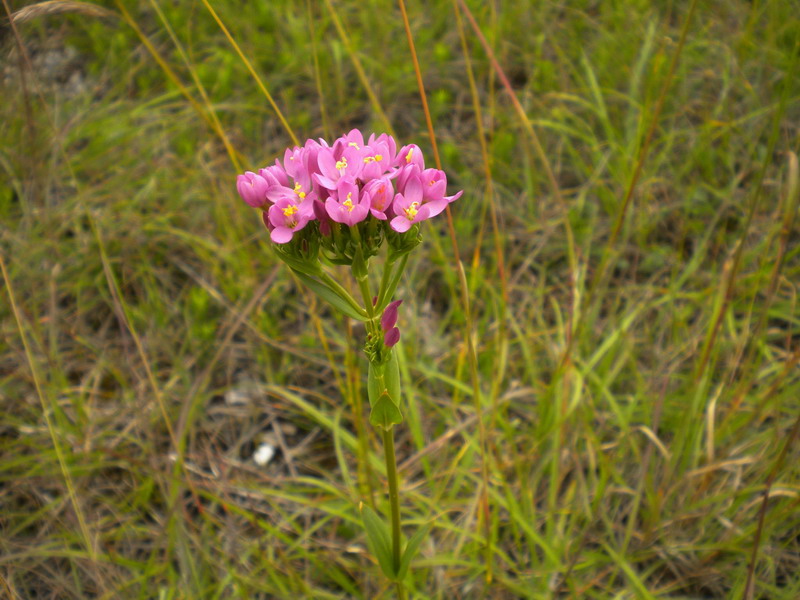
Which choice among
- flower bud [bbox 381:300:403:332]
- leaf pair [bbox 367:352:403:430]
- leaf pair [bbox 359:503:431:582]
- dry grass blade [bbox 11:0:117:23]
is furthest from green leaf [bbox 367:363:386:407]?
dry grass blade [bbox 11:0:117:23]

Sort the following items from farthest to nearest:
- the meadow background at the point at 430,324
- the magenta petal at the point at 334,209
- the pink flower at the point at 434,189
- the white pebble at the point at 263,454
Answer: the white pebble at the point at 263,454 → the meadow background at the point at 430,324 → the pink flower at the point at 434,189 → the magenta petal at the point at 334,209

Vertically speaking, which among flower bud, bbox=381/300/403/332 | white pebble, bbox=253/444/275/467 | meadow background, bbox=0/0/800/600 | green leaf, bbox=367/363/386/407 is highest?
flower bud, bbox=381/300/403/332

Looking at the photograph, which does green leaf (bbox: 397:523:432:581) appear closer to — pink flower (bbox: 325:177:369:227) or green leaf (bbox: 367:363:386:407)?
green leaf (bbox: 367:363:386:407)

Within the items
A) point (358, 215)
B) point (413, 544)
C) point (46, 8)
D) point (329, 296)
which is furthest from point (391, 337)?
point (46, 8)

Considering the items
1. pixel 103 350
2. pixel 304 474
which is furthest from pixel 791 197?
pixel 103 350

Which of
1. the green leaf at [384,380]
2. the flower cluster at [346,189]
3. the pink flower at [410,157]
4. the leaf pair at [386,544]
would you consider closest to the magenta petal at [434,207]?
the flower cluster at [346,189]

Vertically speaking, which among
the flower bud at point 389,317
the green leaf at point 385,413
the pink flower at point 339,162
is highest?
the pink flower at point 339,162

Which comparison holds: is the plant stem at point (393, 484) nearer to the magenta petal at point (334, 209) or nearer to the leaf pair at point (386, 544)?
the leaf pair at point (386, 544)
